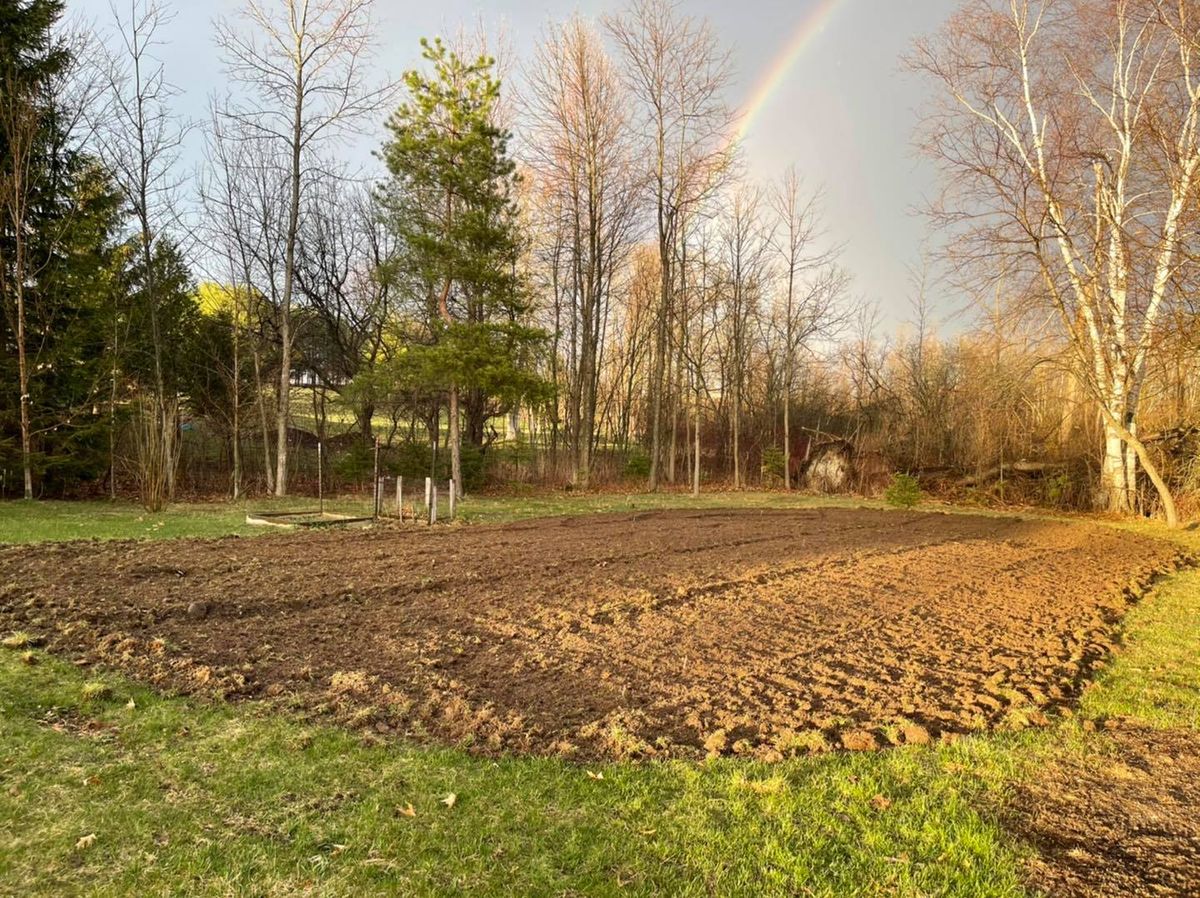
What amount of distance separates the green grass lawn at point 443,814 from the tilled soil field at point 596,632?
11.7 inches

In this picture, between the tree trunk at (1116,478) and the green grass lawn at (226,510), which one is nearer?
the green grass lawn at (226,510)

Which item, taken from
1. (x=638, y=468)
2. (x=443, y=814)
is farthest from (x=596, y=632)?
(x=638, y=468)

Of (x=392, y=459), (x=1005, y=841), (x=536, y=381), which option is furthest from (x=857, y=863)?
(x=392, y=459)

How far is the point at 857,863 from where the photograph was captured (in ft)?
7.76

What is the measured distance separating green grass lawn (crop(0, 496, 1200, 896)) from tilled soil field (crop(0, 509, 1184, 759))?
0.97 feet

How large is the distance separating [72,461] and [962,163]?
827 inches

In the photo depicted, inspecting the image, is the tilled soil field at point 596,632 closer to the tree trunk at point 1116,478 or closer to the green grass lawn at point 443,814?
the green grass lawn at point 443,814

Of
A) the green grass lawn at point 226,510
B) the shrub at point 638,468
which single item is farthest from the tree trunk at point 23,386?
the shrub at point 638,468

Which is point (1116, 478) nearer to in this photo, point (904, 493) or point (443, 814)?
point (904, 493)

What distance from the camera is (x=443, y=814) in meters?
2.60

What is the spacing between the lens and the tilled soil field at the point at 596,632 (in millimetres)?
3580

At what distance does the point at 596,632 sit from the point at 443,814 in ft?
8.55

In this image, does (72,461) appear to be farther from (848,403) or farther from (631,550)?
(848,403)

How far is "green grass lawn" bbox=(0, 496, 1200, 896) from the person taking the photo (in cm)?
222
